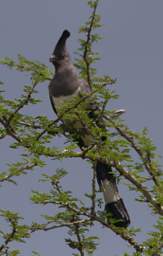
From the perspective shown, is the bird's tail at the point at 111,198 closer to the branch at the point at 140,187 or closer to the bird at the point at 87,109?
the bird at the point at 87,109

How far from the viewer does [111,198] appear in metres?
7.92

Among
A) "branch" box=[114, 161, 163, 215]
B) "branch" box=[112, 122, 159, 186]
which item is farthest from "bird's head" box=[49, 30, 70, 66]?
"branch" box=[114, 161, 163, 215]

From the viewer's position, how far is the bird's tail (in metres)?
7.46

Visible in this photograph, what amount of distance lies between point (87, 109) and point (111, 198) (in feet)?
5.48

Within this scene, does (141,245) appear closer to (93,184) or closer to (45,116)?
(93,184)

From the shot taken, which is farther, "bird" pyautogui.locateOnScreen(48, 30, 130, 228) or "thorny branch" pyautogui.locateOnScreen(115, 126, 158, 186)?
"bird" pyautogui.locateOnScreen(48, 30, 130, 228)

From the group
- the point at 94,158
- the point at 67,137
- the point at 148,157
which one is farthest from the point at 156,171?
the point at 67,137

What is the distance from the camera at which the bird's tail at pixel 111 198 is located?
7457 mm

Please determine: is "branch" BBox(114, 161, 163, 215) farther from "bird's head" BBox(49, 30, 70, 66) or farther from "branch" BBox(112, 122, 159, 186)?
"bird's head" BBox(49, 30, 70, 66)

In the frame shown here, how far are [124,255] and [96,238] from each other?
0.73m

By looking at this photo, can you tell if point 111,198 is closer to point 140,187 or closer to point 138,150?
point 140,187

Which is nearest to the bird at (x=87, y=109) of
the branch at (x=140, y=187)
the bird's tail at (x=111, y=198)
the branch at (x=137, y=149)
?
the bird's tail at (x=111, y=198)

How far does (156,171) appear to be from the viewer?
6.56 metres

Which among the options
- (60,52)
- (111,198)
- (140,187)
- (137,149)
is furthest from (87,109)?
(60,52)
